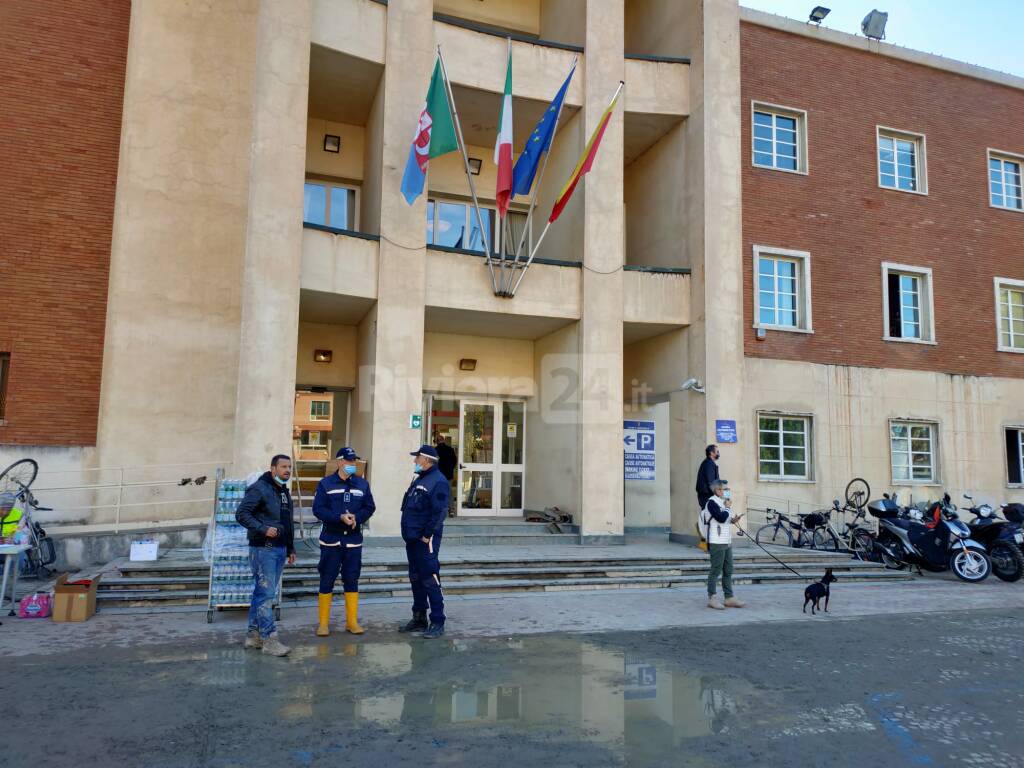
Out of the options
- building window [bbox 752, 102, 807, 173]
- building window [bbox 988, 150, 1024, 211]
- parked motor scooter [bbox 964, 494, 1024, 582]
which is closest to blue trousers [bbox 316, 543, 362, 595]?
parked motor scooter [bbox 964, 494, 1024, 582]

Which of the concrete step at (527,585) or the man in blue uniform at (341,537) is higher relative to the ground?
the man in blue uniform at (341,537)

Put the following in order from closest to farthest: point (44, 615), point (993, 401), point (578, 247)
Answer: point (44, 615)
point (578, 247)
point (993, 401)

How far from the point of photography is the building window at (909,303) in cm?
1762

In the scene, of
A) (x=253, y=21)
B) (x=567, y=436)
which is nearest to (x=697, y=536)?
(x=567, y=436)

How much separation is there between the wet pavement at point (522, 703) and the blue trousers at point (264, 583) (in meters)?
0.28

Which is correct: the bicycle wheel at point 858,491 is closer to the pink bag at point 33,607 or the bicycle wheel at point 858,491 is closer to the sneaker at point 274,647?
the sneaker at point 274,647

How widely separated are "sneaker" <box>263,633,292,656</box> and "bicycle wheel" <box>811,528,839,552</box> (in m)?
11.1

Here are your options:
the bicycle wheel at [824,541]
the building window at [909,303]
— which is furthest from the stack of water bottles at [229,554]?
the building window at [909,303]

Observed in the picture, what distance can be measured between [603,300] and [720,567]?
6.26 m

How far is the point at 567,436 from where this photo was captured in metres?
14.8

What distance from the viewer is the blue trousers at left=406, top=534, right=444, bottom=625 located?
7953mm

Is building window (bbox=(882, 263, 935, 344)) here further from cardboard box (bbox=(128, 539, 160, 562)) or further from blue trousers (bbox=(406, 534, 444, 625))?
cardboard box (bbox=(128, 539, 160, 562))

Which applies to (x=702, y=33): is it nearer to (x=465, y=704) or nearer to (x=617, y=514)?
(x=617, y=514)

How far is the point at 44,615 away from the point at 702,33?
15062 mm
